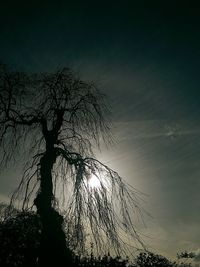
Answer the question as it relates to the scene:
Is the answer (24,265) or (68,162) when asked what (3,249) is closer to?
(24,265)

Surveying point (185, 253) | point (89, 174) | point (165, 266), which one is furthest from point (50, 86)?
point (185, 253)

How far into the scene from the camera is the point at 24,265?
1891 cm

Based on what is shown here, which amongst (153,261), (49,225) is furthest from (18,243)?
(153,261)

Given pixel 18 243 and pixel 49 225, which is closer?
pixel 49 225

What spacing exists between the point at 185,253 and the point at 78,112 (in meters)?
44.6

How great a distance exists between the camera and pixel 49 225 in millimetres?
9750

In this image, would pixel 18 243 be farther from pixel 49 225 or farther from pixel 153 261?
pixel 153 261

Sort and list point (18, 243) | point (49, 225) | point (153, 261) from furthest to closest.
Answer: point (153, 261)
point (18, 243)
point (49, 225)

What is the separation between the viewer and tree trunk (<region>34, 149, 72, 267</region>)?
9070 millimetres

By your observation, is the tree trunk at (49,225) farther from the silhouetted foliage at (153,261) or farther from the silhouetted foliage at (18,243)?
the silhouetted foliage at (153,261)

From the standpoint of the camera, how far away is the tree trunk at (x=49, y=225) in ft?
29.8

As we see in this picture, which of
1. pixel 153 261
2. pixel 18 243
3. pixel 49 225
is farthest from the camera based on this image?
pixel 153 261

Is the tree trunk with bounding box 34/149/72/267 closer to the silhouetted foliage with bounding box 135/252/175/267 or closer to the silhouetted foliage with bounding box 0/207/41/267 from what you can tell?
the silhouetted foliage with bounding box 0/207/41/267

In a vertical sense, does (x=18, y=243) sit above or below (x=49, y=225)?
above
